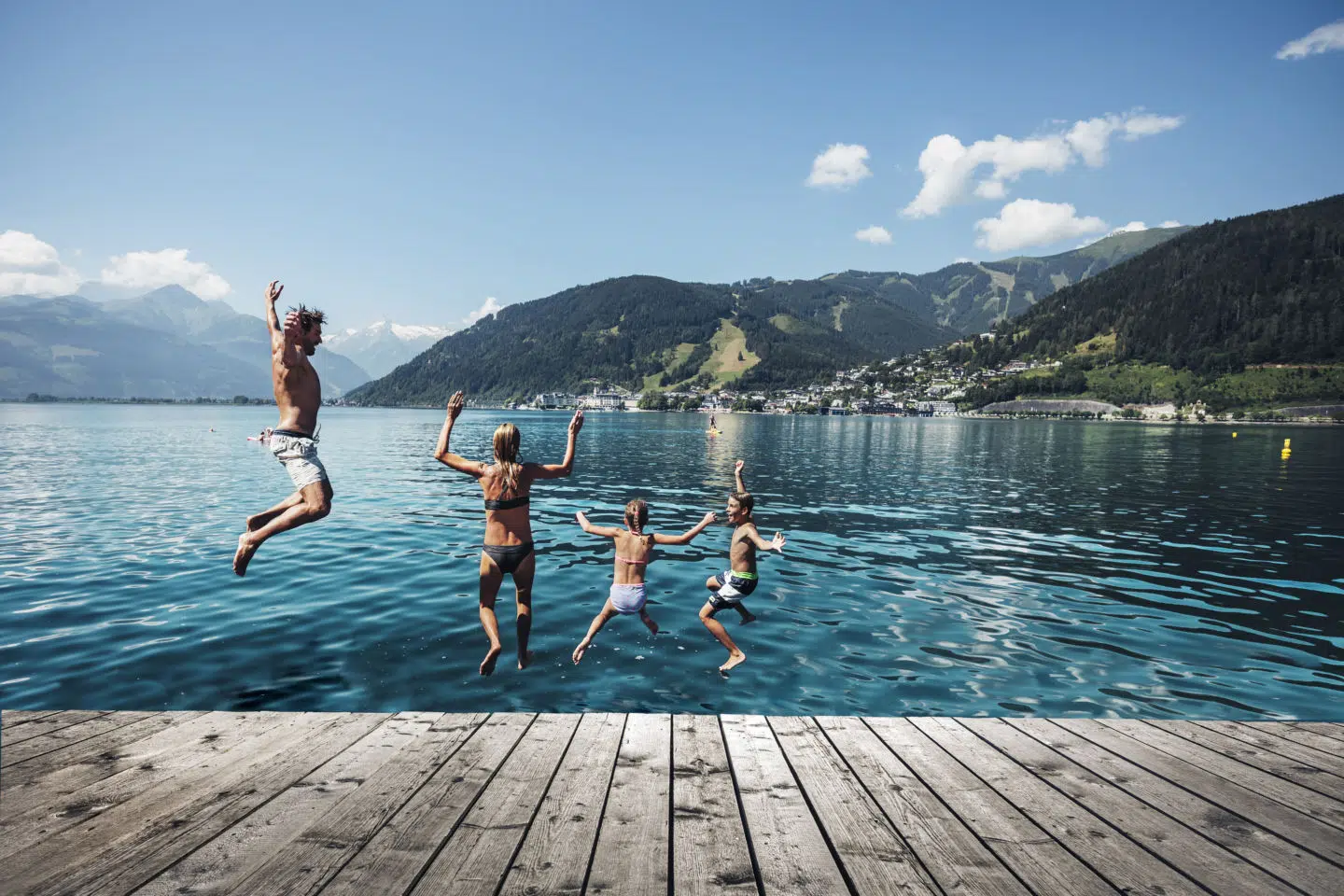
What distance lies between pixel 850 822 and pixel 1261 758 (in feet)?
13.7

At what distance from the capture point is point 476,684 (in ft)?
31.0

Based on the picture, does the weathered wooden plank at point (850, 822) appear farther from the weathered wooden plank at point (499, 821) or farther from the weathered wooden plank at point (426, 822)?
the weathered wooden plank at point (426, 822)

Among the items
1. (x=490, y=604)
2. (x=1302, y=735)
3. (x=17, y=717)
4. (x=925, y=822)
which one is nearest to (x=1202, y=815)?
(x=925, y=822)

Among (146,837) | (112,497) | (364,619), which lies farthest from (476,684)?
(112,497)

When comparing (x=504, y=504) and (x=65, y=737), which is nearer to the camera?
(x=65, y=737)

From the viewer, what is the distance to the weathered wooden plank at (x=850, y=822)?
3.75 metres

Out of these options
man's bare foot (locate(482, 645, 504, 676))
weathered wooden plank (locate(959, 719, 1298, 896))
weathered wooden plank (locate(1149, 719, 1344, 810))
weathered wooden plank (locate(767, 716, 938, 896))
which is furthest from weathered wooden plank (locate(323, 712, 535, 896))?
weathered wooden plank (locate(1149, 719, 1344, 810))

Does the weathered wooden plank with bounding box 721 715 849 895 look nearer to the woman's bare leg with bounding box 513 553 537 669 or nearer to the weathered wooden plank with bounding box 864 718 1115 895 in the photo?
the weathered wooden plank with bounding box 864 718 1115 895

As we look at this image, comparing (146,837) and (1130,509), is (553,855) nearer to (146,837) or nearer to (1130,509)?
(146,837)

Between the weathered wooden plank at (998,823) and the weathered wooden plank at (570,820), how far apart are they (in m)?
2.50

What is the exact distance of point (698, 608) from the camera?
13.8 metres

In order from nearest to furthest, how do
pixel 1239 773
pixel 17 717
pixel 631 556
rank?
pixel 1239 773, pixel 17 717, pixel 631 556

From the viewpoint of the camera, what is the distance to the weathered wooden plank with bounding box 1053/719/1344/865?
4.36 m

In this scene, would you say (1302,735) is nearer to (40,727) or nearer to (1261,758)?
(1261,758)
